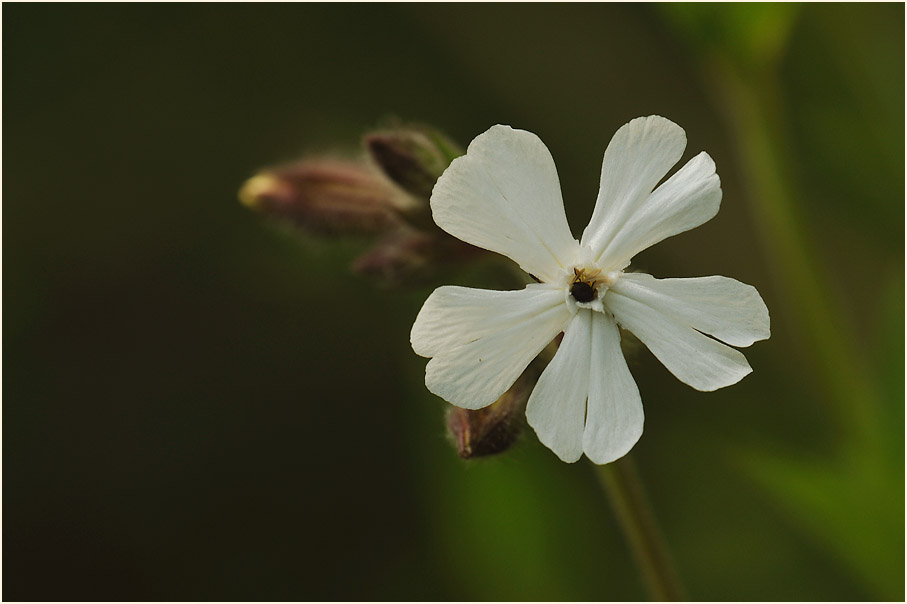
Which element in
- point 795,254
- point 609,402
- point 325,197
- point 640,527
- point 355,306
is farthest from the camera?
point 355,306

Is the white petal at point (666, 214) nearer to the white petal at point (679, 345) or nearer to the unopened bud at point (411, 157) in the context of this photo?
the white petal at point (679, 345)

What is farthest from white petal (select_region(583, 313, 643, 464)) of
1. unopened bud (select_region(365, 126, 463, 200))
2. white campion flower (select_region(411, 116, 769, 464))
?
unopened bud (select_region(365, 126, 463, 200))

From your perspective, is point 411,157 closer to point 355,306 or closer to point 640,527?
point 640,527

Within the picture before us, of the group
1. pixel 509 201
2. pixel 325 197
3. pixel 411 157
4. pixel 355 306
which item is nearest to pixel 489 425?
pixel 509 201

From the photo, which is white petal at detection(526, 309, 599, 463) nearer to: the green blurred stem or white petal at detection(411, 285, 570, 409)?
white petal at detection(411, 285, 570, 409)

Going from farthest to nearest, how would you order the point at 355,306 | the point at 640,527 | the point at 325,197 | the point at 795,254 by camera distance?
the point at 355,306, the point at 795,254, the point at 325,197, the point at 640,527

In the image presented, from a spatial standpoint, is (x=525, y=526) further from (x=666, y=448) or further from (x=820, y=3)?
(x=820, y=3)
